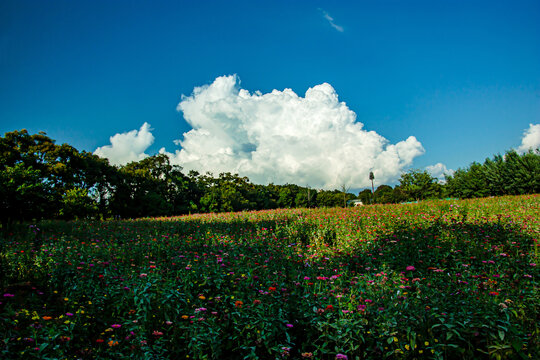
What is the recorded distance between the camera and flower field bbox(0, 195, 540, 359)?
3.00 m

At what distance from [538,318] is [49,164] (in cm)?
3373

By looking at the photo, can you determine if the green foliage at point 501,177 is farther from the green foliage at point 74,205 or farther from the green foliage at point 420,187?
the green foliage at point 74,205

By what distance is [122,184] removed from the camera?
3497 centimetres

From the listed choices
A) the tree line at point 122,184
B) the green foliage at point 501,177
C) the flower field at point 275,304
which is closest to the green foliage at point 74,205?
the tree line at point 122,184

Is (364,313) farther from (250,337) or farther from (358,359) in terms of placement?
(250,337)

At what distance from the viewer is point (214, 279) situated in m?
4.41

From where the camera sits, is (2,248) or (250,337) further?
(2,248)

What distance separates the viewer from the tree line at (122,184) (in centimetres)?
1199

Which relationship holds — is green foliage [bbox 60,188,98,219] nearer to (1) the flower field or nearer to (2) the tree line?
(2) the tree line

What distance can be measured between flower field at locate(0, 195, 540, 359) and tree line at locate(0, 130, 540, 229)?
6179 millimetres

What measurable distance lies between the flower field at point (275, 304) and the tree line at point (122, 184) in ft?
20.3

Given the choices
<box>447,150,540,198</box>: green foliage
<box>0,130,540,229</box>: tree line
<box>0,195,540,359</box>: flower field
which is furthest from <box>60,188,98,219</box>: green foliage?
<box>447,150,540,198</box>: green foliage

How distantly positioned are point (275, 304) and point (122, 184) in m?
36.4

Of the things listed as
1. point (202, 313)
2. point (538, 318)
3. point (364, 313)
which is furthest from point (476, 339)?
point (202, 313)
